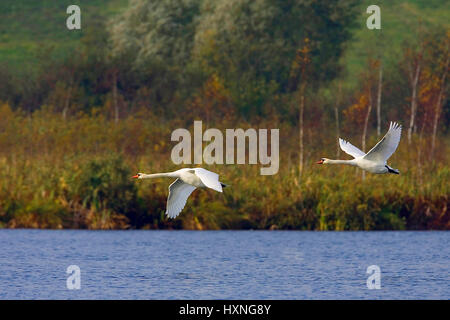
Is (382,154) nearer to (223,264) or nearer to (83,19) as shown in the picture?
(223,264)

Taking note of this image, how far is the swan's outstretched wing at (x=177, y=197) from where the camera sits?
20516 millimetres

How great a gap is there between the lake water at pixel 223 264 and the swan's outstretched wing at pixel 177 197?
165 cm

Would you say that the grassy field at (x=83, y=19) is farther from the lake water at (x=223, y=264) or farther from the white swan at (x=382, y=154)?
the white swan at (x=382, y=154)

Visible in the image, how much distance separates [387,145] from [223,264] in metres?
7.16

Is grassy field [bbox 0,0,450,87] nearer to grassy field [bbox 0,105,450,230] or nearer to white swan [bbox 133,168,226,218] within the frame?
grassy field [bbox 0,105,450,230]

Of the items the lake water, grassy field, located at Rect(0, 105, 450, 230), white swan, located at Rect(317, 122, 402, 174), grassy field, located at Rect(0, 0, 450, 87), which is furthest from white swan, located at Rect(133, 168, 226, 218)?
grassy field, located at Rect(0, 0, 450, 87)

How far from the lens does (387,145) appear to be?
19797mm

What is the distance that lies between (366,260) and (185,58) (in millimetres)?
34785

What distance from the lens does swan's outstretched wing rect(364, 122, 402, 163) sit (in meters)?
19.6

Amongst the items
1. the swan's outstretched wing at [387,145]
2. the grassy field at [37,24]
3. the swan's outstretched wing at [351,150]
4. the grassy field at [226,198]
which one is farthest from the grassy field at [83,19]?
the swan's outstretched wing at [387,145]

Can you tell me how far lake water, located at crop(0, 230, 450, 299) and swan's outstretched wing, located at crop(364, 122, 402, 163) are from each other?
2.75 metres

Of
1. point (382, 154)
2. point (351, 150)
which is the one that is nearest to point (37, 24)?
point (351, 150)
